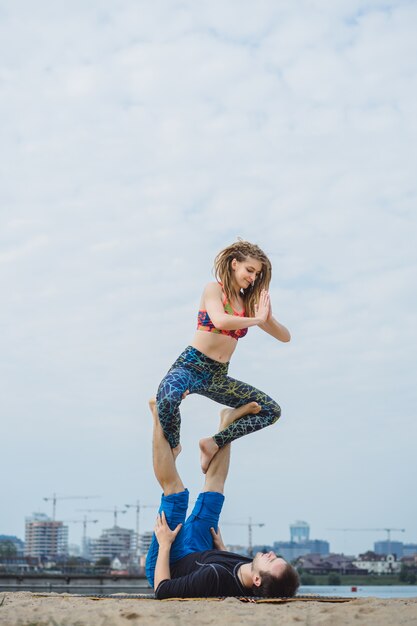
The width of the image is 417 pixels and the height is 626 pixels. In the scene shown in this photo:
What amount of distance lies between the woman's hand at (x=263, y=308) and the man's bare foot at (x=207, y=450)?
→ 124 centimetres

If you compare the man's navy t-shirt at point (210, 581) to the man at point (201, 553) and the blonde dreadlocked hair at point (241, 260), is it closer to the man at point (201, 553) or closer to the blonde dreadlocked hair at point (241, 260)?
the man at point (201, 553)

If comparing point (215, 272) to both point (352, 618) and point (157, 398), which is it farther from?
point (352, 618)

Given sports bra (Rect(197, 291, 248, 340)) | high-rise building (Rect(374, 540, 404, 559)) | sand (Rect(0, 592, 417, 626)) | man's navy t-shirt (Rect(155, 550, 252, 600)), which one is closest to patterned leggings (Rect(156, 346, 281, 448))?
sports bra (Rect(197, 291, 248, 340))

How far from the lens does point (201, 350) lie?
729cm

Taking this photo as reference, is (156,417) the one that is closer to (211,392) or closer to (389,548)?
(211,392)

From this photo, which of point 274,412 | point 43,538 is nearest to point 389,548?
point 43,538

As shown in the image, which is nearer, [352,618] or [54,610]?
[352,618]

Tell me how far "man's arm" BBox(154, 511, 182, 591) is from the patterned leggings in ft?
2.45

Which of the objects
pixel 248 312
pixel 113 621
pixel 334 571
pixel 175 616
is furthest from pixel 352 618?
pixel 334 571

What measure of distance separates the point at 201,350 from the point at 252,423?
86 cm

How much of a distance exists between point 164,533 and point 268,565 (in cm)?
109

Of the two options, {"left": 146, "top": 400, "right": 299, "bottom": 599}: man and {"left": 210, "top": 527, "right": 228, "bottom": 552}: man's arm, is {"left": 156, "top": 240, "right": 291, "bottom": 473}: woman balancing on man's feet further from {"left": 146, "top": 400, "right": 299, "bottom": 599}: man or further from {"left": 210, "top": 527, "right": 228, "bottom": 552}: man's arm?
{"left": 210, "top": 527, "right": 228, "bottom": 552}: man's arm

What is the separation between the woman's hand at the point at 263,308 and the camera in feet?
23.5

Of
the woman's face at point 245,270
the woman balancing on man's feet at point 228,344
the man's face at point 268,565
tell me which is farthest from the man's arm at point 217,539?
the woman's face at point 245,270
